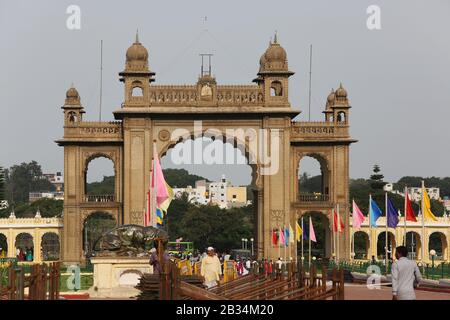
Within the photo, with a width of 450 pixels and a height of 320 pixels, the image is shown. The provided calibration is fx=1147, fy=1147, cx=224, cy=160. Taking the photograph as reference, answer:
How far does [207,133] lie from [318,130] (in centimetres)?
584

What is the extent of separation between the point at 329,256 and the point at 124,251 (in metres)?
29.8

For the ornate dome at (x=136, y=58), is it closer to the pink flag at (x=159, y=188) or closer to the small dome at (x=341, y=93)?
the small dome at (x=341, y=93)

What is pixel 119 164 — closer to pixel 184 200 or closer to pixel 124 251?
pixel 124 251

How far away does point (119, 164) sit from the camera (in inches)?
2328

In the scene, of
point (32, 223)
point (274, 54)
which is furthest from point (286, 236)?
point (32, 223)

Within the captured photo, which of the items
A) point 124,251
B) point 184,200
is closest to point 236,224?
point 184,200

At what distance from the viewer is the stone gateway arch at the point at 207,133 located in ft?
191

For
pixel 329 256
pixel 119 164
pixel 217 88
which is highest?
pixel 217 88

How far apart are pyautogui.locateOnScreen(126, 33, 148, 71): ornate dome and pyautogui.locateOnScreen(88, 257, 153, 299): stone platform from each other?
28.4m

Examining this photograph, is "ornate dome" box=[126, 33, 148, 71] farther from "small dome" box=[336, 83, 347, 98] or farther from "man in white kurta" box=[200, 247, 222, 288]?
"man in white kurta" box=[200, 247, 222, 288]

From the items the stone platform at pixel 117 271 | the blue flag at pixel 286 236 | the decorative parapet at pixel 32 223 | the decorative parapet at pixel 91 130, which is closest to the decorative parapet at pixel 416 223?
the blue flag at pixel 286 236

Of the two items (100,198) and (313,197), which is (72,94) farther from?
(313,197)

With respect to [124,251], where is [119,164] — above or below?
above

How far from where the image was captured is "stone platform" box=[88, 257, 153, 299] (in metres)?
31.0
